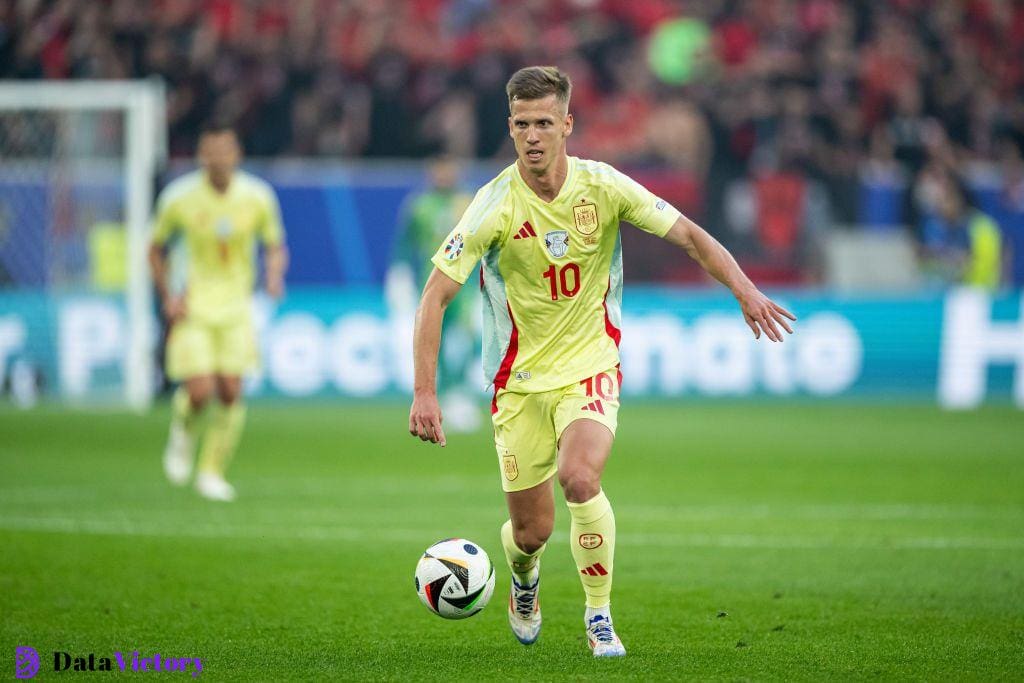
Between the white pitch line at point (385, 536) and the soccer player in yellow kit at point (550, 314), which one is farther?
the white pitch line at point (385, 536)

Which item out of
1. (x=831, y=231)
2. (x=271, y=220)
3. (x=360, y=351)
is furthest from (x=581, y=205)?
(x=831, y=231)

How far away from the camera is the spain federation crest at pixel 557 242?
6426mm

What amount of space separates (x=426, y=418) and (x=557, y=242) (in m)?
0.97


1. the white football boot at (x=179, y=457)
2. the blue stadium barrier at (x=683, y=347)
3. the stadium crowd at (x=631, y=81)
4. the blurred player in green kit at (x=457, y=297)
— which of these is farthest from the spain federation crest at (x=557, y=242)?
the stadium crowd at (x=631, y=81)

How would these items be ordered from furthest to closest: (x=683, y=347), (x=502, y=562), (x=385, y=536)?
(x=683, y=347) < (x=385, y=536) < (x=502, y=562)

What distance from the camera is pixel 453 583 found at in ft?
20.7

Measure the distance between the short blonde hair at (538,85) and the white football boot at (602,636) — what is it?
2.06 m

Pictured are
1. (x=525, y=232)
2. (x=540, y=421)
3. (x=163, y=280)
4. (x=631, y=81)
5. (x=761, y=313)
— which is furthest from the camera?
(x=631, y=81)

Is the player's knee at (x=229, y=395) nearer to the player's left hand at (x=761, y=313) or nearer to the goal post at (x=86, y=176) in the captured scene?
the player's left hand at (x=761, y=313)

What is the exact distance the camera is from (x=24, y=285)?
18.3 meters

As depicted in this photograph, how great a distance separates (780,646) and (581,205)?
1.97m

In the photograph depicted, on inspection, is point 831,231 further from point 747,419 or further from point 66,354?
point 66,354
